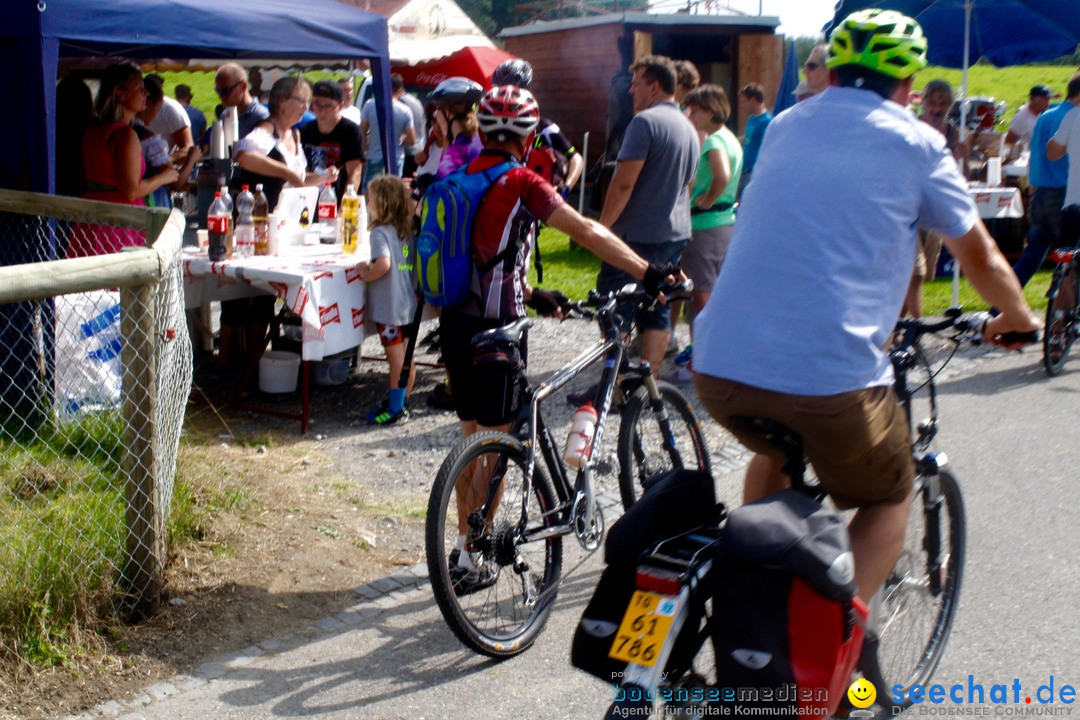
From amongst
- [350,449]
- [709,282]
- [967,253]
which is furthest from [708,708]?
[709,282]

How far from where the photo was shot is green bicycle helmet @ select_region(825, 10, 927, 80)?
2.80 m

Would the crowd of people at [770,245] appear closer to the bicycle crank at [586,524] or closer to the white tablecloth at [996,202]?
the bicycle crank at [586,524]

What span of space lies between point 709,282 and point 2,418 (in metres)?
4.45

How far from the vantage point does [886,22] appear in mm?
2820

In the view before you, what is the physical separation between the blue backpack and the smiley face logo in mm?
1865

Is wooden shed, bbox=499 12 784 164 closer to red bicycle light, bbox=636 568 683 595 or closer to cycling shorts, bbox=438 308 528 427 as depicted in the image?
cycling shorts, bbox=438 308 528 427

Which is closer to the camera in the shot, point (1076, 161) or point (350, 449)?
point (350, 449)

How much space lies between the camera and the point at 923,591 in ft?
11.3

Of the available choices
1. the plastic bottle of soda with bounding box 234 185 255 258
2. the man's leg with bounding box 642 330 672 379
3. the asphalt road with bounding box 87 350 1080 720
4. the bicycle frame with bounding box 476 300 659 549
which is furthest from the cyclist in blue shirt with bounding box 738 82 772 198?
the bicycle frame with bounding box 476 300 659 549

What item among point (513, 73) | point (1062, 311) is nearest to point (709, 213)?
point (513, 73)

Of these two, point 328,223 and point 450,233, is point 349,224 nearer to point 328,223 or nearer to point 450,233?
point 328,223

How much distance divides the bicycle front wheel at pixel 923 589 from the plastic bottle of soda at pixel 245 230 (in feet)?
14.7

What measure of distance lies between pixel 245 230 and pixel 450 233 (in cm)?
304

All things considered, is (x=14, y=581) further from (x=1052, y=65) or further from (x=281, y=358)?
(x=1052, y=65)
